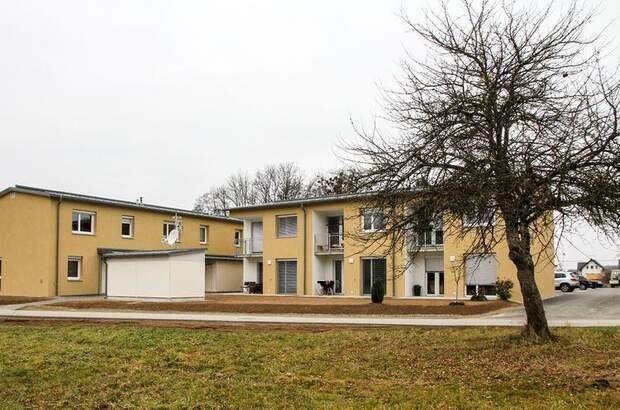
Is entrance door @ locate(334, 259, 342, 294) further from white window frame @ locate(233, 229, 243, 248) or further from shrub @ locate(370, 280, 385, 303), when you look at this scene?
white window frame @ locate(233, 229, 243, 248)

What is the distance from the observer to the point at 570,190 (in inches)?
419

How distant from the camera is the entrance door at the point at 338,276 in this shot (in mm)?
39169

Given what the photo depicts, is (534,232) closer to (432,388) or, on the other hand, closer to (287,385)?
(432,388)

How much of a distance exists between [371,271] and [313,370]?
26849mm

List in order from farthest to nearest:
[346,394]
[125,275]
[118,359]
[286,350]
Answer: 1. [125,275]
2. [286,350]
3. [118,359]
4. [346,394]

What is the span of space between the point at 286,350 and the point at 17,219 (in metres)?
29.6


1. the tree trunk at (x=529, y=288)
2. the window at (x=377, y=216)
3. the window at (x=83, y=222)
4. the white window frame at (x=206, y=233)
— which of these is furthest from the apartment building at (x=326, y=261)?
the tree trunk at (x=529, y=288)

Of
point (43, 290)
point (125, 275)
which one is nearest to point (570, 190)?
point (125, 275)

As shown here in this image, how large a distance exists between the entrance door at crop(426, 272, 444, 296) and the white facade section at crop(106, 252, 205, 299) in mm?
12162

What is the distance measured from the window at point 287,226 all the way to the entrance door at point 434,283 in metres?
8.76

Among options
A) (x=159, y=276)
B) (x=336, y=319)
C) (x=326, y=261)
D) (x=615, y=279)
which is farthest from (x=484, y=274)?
(x=615, y=279)

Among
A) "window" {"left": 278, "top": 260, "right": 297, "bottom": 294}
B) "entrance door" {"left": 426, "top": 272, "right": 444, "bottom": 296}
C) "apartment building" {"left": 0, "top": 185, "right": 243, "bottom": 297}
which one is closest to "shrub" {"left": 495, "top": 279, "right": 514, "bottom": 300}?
"entrance door" {"left": 426, "top": 272, "right": 444, "bottom": 296}

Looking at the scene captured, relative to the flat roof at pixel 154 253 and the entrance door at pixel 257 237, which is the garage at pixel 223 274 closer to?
the flat roof at pixel 154 253

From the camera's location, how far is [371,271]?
36.9m
